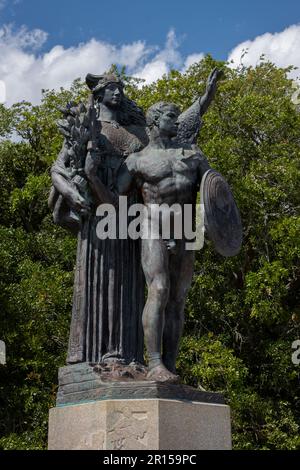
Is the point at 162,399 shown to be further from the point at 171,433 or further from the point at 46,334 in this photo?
the point at 46,334

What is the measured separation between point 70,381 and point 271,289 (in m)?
10.3

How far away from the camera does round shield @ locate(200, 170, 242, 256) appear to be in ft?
23.2

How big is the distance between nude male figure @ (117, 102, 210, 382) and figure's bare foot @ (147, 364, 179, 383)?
0.89 ft

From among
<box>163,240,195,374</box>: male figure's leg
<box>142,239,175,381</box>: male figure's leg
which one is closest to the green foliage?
<box>163,240,195,374</box>: male figure's leg

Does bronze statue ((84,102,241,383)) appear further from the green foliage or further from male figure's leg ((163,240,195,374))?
the green foliage

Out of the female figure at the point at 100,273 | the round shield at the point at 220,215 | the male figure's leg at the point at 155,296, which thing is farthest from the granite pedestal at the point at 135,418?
the round shield at the point at 220,215

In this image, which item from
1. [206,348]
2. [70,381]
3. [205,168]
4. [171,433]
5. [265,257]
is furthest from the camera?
[265,257]

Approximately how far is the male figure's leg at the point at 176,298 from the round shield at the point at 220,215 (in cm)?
40

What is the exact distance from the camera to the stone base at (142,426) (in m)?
6.21

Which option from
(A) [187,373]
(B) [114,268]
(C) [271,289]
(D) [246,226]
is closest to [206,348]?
(A) [187,373]

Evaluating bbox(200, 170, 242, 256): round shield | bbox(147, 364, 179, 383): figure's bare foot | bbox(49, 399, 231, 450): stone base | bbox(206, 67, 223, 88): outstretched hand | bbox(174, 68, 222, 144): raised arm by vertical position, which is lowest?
bbox(49, 399, 231, 450): stone base

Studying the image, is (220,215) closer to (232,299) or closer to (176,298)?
(176,298)

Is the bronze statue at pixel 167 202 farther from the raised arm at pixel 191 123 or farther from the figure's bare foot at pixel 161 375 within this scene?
the raised arm at pixel 191 123

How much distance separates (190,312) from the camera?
1761 centimetres
